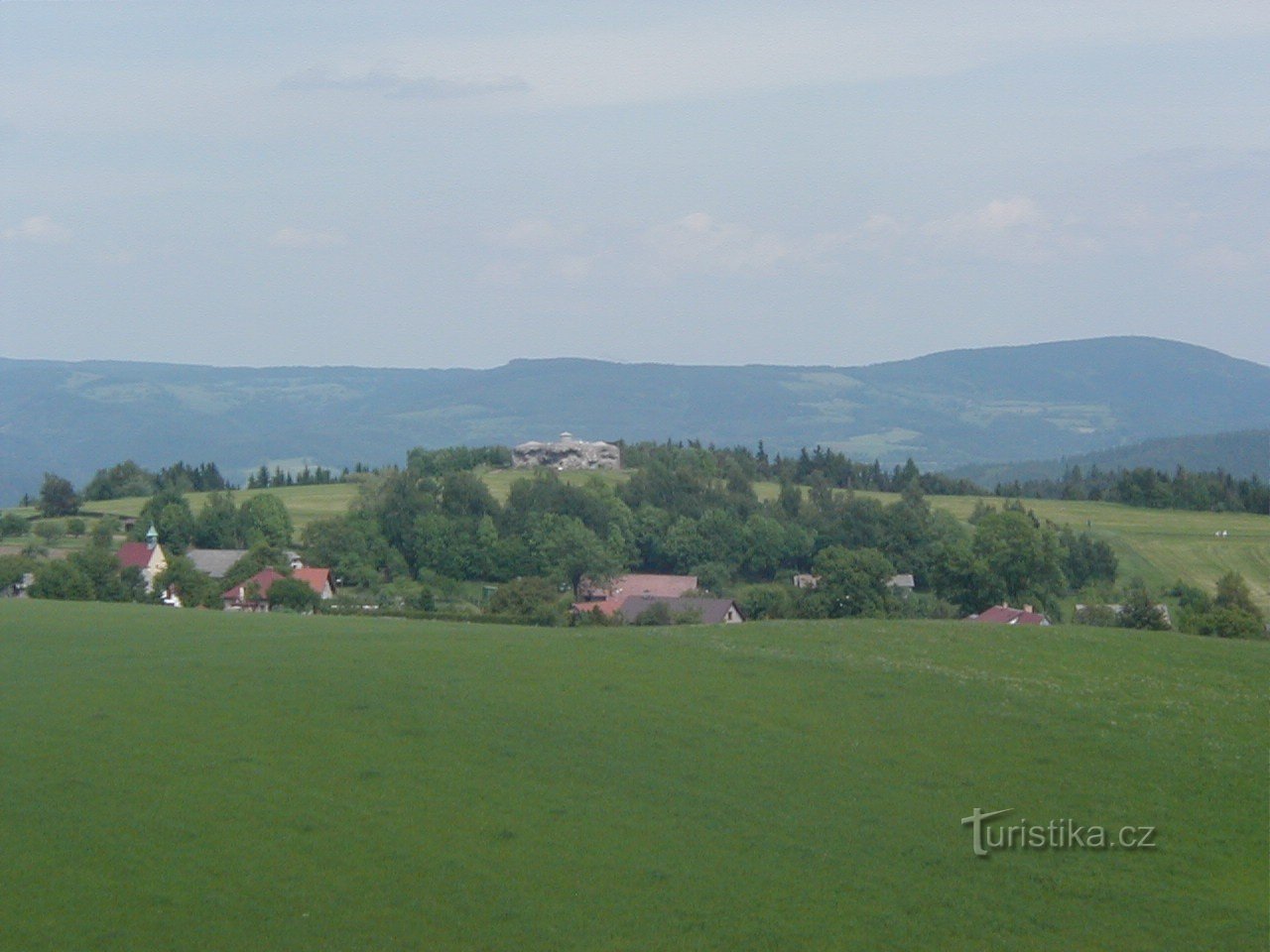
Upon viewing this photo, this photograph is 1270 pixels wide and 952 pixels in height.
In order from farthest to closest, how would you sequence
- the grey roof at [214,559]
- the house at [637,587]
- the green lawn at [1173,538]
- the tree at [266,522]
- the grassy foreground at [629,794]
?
1. the tree at [266,522]
2. the green lawn at [1173,538]
3. the house at [637,587]
4. the grey roof at [214,559]
5. the grassy foreground at [629,794]

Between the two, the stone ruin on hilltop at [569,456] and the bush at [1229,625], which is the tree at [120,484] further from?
the bush at [1229,625]

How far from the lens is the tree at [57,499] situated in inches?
4508

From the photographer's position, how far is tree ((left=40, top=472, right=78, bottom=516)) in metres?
114

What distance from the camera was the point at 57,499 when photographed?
116 m

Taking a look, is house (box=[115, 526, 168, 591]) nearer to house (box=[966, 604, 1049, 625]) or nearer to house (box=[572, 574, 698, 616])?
house (box=[572, 574, 698, 616])

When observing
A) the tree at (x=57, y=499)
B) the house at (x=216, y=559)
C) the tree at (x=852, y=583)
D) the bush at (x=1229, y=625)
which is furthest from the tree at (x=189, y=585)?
the tree at (x=57, y=499)

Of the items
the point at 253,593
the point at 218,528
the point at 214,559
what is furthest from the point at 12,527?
the point at 253,593

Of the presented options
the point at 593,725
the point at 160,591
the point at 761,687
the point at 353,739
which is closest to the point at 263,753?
the point at 353,739

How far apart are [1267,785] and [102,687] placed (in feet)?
71.8

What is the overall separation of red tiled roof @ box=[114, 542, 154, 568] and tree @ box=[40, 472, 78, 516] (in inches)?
1245

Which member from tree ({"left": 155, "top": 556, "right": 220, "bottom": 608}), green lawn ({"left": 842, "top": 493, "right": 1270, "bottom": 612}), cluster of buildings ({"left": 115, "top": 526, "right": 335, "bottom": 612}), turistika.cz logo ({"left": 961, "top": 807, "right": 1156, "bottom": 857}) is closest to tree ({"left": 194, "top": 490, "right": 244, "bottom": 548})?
cluster of buildings ({"left": 115, "top": 526, "right": 335, "bottom": 612})

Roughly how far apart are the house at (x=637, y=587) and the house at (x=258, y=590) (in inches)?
661

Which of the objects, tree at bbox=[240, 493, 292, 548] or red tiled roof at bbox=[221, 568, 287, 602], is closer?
red tiled roof at bbox=[221, 568, 287, 602]

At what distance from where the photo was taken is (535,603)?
201 ft
